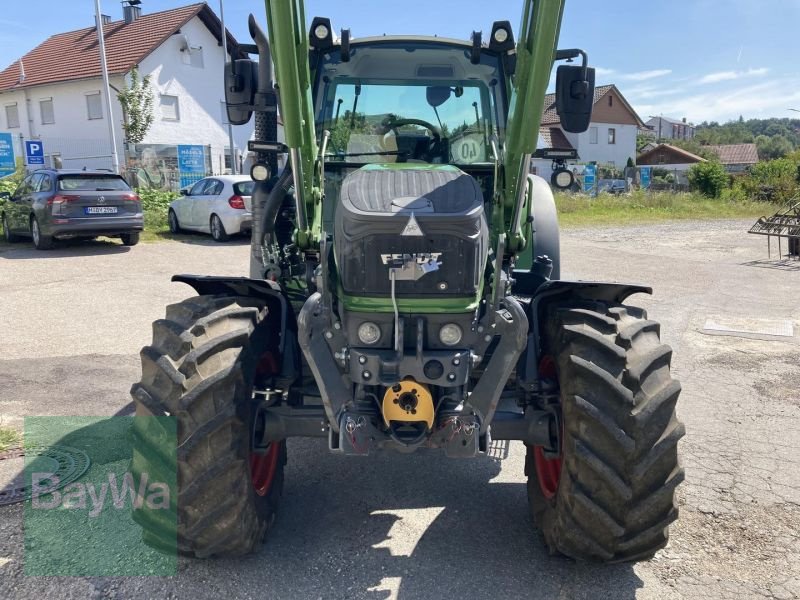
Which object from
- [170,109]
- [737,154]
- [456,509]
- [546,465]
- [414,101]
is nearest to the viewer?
[546,465]

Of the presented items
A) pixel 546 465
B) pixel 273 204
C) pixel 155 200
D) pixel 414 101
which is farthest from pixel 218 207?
pixel 546 465

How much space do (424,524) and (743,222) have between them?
2438 cm

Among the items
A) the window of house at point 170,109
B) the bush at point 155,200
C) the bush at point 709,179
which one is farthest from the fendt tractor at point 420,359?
the bush at point 709,179

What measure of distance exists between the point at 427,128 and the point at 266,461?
232 centimetres

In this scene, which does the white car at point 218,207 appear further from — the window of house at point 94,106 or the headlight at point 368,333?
the window of house at point 94,106

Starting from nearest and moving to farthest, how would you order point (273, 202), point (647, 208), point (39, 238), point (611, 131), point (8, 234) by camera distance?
point (273, 202), point (39, 238), point (8, 234), point (647, 208), point (611, 131)

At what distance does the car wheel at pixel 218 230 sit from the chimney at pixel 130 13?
853 inches

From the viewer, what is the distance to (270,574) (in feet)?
11.0

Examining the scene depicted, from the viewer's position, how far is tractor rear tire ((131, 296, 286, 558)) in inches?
122

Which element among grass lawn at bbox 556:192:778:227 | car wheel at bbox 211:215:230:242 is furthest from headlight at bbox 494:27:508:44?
grass lawn at bbox 556:192:778:227

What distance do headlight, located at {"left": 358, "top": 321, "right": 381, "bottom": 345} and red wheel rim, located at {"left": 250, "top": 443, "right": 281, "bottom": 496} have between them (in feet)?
3.08

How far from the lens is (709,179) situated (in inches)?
1412

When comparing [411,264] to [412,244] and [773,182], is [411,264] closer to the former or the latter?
[412,244]

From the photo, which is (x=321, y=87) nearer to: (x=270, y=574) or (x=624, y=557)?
(x=270, y=574)
